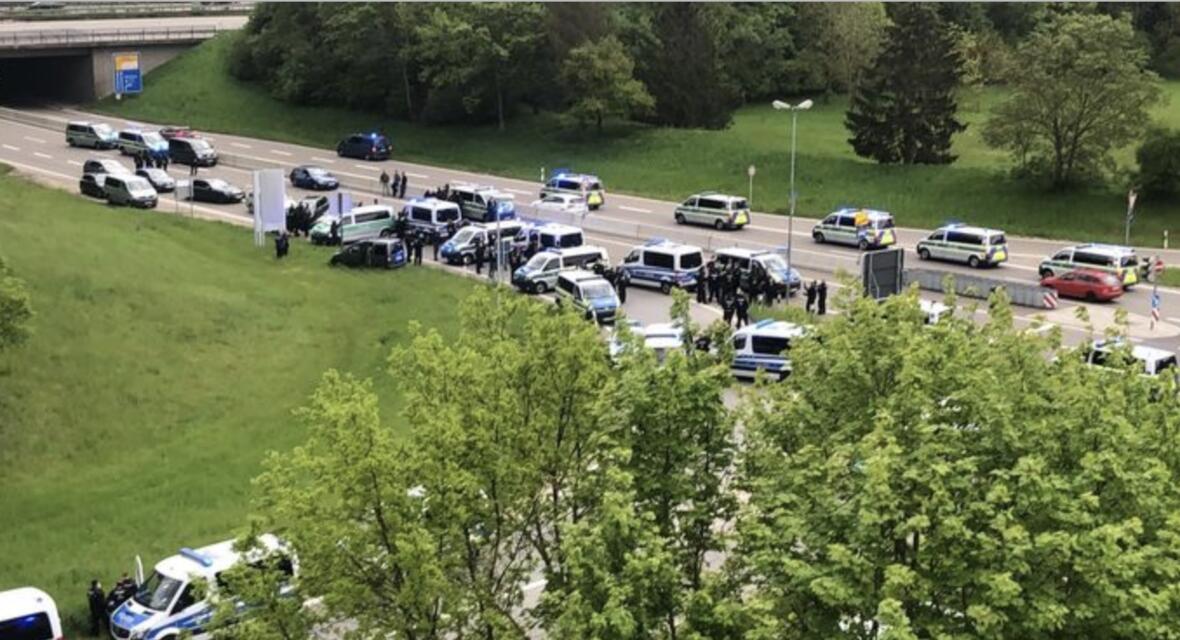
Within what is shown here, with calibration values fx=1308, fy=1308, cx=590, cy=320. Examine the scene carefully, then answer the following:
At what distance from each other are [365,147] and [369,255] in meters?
28.5

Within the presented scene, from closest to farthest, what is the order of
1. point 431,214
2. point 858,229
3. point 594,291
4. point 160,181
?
1. point 594,291
2. point 858,229
3. point 431,214
4. point 160,181

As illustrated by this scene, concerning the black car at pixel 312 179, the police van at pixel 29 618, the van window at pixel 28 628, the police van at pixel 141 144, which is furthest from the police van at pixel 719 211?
the van window at pixel 28 628

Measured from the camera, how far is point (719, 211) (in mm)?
56844

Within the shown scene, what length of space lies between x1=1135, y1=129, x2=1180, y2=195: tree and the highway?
4.90 metres

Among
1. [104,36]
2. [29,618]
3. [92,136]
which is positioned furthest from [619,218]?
[104,36]

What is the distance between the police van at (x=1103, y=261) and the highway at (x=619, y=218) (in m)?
0.81

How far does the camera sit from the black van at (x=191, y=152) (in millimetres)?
69500

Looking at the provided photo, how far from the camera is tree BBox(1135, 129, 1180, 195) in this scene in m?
54.9

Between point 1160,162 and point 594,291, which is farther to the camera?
point 1160,162

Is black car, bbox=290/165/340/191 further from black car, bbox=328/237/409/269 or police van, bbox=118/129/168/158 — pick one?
black car, bbox=328/237/409/269

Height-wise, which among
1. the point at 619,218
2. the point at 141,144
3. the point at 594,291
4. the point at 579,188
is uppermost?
the point at 141,144

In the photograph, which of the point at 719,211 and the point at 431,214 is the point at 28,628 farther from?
the point at 719,211

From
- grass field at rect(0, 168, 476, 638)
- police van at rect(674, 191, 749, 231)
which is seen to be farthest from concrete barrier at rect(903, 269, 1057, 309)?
grass field at rect(0, 168, 476, 638)

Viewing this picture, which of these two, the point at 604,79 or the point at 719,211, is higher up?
the point at 604,79
